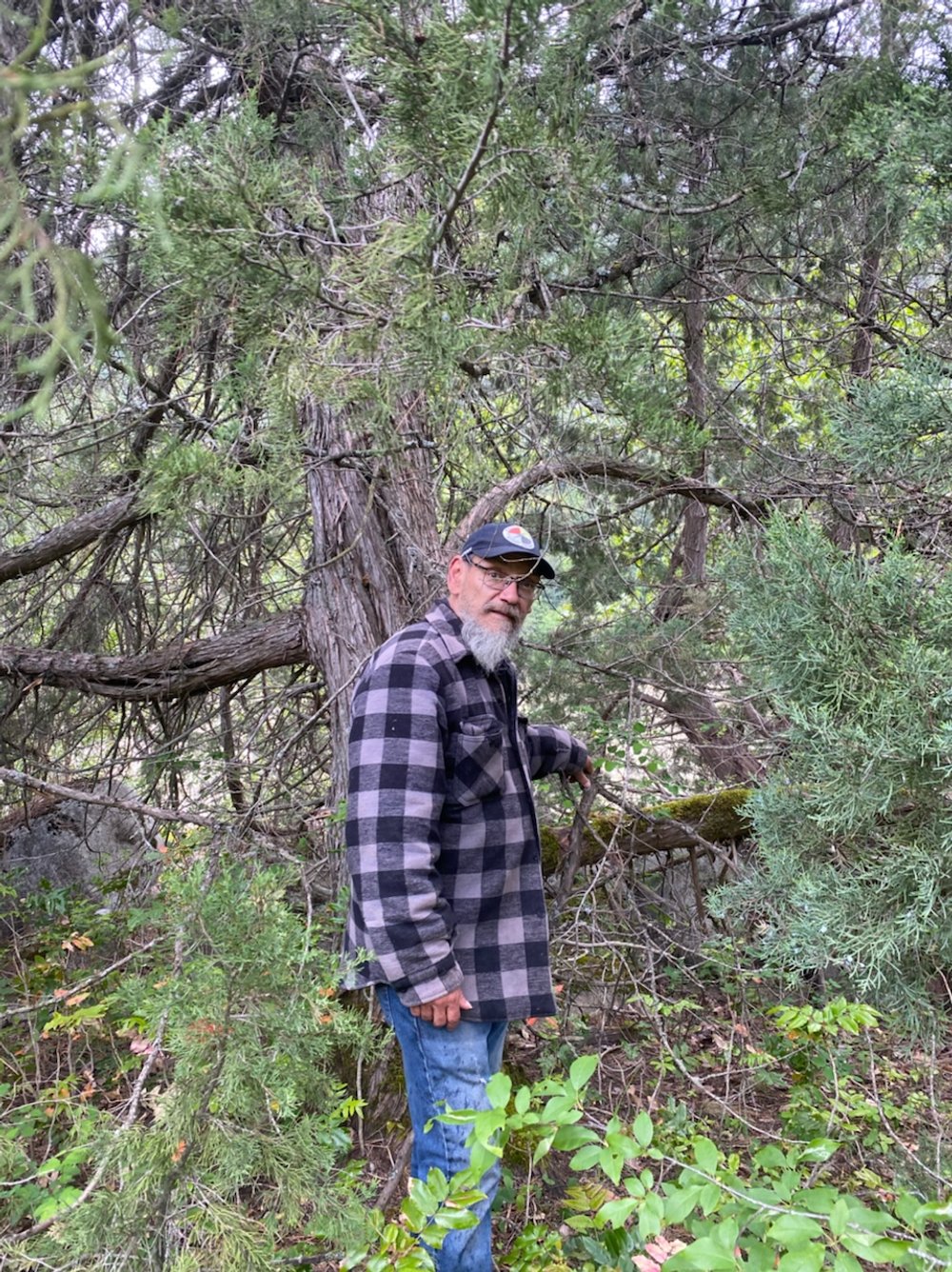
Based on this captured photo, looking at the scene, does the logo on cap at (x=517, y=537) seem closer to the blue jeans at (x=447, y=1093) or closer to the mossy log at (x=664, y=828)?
the blue jeans at (x=447, y=1093)

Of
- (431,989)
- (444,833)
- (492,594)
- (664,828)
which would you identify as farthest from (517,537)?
(664,828)

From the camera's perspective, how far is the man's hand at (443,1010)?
2.37 meters

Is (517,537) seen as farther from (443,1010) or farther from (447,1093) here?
(447,1093)

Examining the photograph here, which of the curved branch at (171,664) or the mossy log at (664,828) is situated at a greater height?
the curved branch at (171,664)

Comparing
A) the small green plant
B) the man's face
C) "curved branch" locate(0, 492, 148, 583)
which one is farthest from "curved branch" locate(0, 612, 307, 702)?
the small green plant

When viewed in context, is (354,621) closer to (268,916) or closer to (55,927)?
(268,916)

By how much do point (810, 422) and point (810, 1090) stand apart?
349cm

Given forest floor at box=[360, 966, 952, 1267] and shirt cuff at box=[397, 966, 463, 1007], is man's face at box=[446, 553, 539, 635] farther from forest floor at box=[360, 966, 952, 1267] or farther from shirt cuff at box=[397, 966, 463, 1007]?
forest floor at box=[360, 966, 952, 1267]

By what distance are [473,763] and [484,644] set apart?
348mm

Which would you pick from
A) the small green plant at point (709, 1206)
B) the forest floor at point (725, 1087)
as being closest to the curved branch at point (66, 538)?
the forest floor at point (725, 1087)

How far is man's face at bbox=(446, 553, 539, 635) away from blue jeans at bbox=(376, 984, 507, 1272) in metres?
1.08

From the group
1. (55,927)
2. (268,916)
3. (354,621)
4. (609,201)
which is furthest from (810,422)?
(55,927)

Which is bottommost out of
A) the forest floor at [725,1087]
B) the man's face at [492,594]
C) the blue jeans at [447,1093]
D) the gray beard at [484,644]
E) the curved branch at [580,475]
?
the forest floor at [725,1087]

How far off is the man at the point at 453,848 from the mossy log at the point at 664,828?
163 cm
